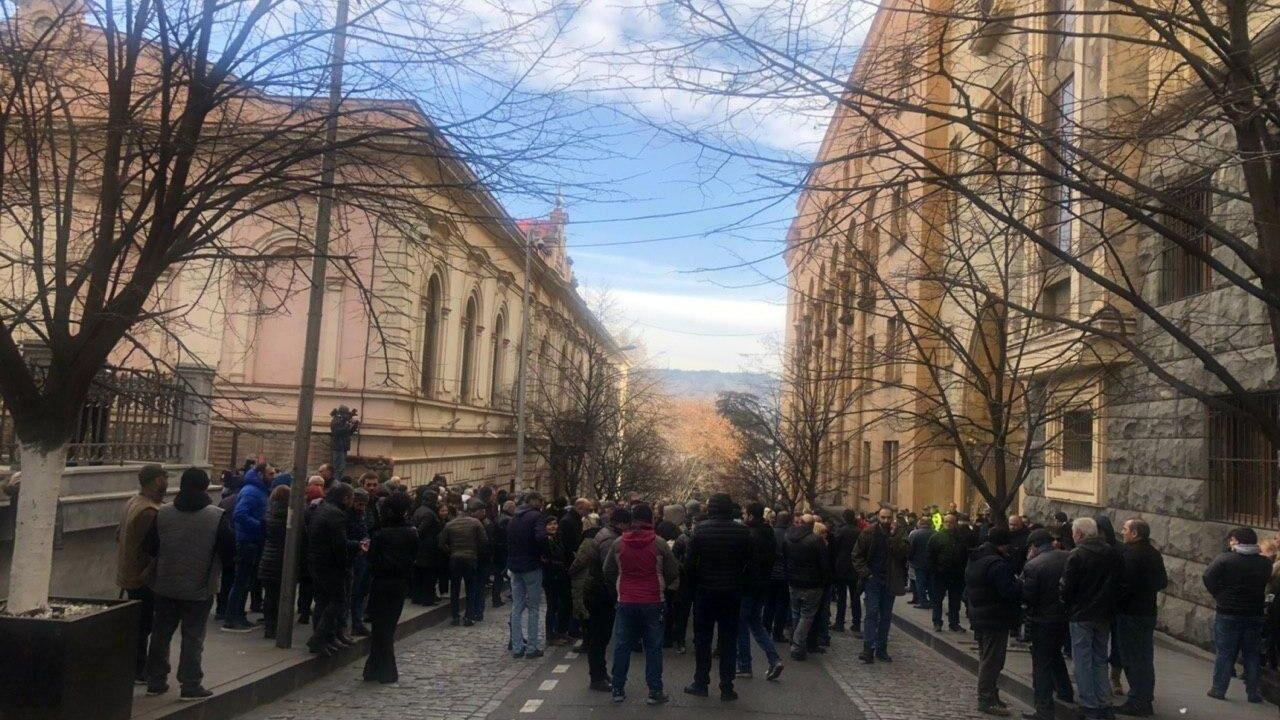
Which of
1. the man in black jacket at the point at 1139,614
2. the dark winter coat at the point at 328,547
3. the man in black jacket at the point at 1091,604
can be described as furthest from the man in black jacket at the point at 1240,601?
the dark winter coat at the point at 328,547

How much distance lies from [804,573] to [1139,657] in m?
3.91

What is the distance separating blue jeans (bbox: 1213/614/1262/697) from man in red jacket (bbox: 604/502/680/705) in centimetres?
538

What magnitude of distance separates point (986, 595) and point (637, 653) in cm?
494

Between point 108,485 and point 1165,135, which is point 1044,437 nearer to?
point 1165,135

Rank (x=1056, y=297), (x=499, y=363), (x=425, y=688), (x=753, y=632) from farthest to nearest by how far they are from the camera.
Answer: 1. (x=499, y=363)
2. (x=1056, y=297)
3. (x=753, y=632)
4. (x=425, y=688)

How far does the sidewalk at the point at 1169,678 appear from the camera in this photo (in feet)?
33.9

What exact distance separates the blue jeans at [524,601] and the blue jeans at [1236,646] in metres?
7.09

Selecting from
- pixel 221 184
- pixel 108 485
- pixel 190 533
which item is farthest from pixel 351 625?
pixel 221 184

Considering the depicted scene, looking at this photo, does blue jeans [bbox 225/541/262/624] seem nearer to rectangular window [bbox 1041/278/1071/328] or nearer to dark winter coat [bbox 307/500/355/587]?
dark winter coat [bbox 307/500/355/587]

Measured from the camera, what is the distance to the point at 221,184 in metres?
8.48

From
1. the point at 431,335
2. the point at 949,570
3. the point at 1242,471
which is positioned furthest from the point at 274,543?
the point at 431,335

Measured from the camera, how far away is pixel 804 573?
13141 mm

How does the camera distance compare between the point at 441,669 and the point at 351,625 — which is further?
the point at 351,625

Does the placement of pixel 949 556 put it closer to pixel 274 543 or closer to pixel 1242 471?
pixel 1242 471
